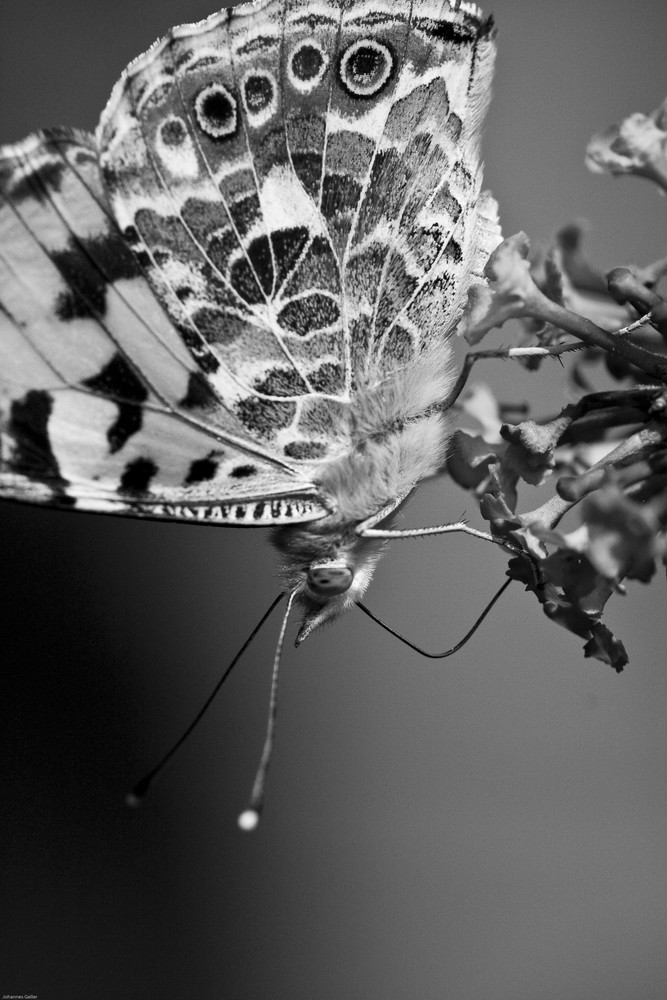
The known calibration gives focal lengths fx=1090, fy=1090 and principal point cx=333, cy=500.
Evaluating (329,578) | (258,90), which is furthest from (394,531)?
(258,90)

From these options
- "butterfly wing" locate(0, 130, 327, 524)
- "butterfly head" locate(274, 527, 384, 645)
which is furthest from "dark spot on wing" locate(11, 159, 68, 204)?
"butterfly head" locate(274, 527, 384, 645)

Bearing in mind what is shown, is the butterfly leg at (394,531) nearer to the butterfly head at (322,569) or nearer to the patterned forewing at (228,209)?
the butterfly head at (322,569)

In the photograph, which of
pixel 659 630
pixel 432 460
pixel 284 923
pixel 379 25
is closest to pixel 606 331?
pixel 432 460

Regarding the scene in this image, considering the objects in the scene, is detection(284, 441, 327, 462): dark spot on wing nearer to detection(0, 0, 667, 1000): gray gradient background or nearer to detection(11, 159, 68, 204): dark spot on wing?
detection(11, 159, 68, 204): dark spot on wing

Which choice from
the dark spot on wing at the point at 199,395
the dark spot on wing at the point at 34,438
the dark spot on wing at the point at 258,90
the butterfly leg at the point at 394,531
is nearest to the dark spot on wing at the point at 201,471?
the dark spot on wing at the point at 199,395

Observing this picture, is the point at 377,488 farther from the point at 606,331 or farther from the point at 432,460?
the point at 606,331

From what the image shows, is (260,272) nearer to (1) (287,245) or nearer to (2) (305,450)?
(1) (287,245)

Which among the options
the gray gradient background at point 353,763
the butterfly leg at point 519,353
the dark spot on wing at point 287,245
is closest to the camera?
the butterfly leg at point 519,353
